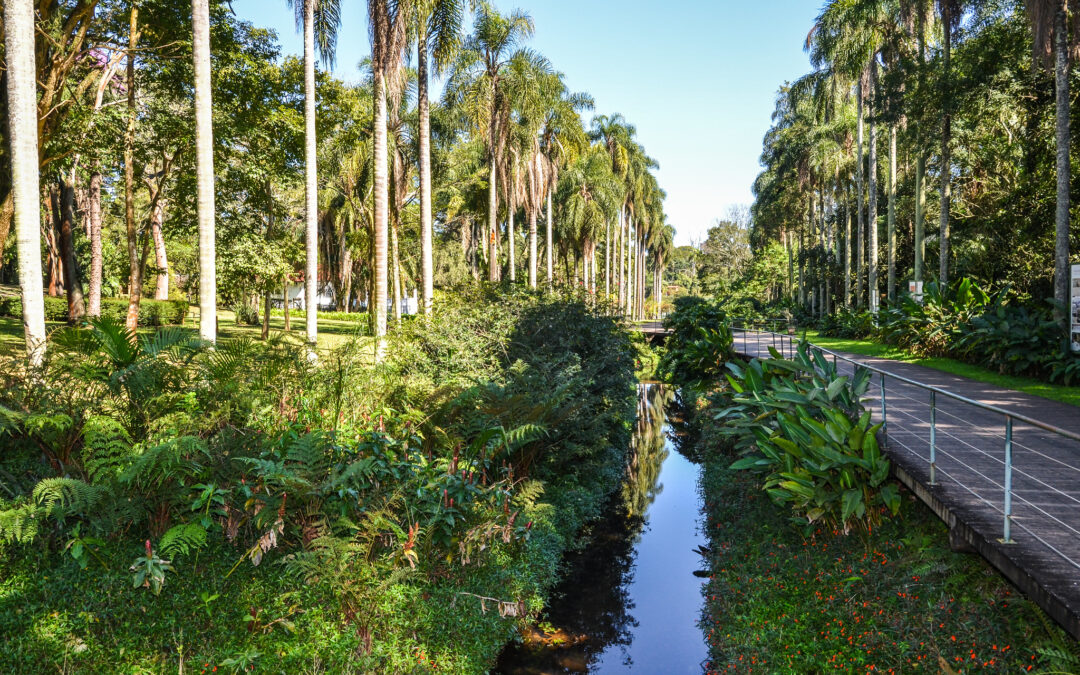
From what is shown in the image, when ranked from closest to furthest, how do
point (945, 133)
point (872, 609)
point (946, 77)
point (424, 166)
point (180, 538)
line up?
point (180, 538) → point (872, 609) → point (424, 166) → point (946, 77) → point (945, 133)

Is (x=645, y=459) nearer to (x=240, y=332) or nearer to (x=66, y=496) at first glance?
(x=66, y=496)

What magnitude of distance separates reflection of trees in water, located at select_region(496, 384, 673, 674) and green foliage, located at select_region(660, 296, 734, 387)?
9.12 m

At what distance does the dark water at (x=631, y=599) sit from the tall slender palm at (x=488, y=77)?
50.8ft

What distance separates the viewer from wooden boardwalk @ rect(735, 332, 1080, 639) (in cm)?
430

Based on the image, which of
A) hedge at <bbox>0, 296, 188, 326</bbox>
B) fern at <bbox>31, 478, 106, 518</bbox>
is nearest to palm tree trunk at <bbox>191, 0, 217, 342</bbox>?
fern at <bbox>31, 478, 106, 518</bbox>

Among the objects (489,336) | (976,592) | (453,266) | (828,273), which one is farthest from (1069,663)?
(453,266)

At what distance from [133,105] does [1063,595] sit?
2086cm

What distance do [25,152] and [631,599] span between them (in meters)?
9.47

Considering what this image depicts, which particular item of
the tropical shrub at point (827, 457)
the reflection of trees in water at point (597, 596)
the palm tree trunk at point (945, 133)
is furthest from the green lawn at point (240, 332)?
the palm tree trunk at point (945, 133)

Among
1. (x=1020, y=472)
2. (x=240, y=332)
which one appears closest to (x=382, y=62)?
(x=1020, y=472)

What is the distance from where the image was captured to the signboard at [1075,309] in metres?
11.7

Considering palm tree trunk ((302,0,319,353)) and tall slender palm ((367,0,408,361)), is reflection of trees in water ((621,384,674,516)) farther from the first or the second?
palm tree trunk ((302,0,319,353))

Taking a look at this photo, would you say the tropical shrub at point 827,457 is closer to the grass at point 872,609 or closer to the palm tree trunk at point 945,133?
the grass at point 872,609

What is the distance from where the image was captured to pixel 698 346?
22578 mm
